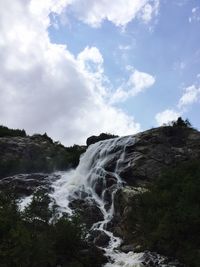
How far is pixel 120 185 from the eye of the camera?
3916 centimetres

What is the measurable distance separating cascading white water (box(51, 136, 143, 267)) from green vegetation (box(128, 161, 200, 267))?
2.48 meters

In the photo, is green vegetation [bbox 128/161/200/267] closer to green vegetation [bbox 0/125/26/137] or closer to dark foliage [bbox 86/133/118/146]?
dark foliage [bbox 86/133/118/146]

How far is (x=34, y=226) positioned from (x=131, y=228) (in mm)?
8337

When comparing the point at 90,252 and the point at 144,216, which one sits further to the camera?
the point at 144,216

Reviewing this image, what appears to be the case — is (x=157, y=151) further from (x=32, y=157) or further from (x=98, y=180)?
(x=32, y=157)

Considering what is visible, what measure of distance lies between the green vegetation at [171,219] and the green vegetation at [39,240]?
3749 millimetres

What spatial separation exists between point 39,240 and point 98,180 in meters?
18.7

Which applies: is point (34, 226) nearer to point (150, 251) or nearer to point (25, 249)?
point (25, 249)

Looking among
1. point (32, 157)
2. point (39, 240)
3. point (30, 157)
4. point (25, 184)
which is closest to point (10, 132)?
point (32, 157)

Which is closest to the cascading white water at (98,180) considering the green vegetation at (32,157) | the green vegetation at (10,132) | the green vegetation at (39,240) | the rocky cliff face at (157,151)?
the rocky cliff face at (157,151)

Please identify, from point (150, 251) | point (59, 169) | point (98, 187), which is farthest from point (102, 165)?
point (150, 251)

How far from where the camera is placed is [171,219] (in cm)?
2719

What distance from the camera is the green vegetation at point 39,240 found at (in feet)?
71.6

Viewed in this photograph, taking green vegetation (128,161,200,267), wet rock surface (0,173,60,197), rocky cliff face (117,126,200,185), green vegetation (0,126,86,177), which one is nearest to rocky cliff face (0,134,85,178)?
green vegetation (0,126,86,177)
